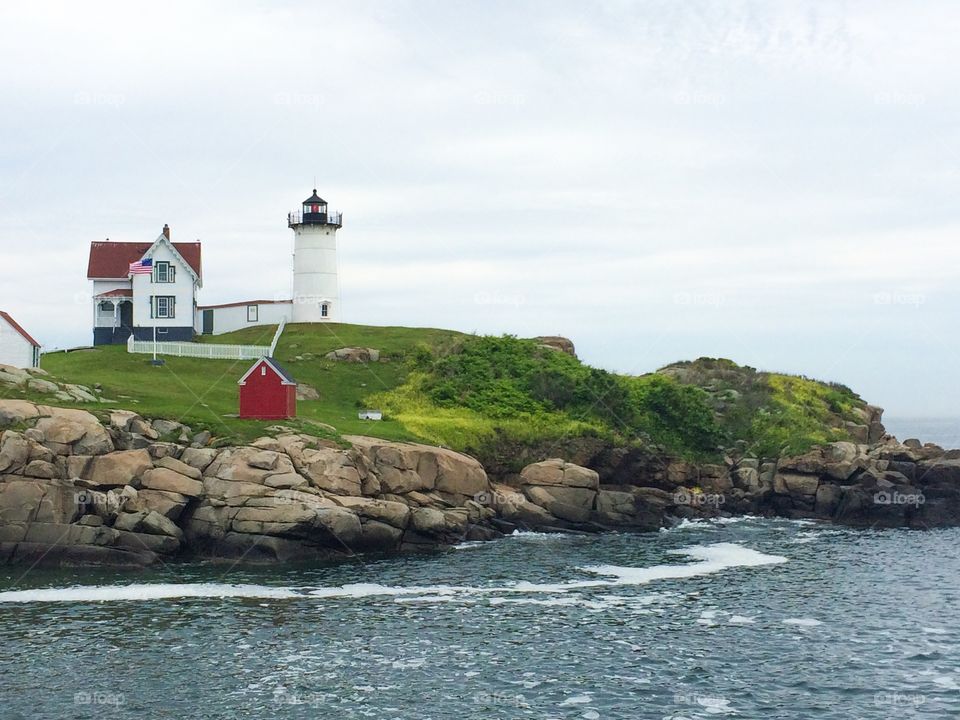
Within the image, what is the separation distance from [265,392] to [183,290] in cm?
3067

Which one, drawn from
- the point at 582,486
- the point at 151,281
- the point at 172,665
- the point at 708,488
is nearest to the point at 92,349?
the point at 151,281

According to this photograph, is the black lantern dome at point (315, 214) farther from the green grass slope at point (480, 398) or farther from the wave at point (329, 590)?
the wave at point (329, 590)

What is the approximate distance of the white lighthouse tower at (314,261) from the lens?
92938 millimetres

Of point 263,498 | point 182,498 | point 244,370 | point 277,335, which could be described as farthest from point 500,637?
point 277,335

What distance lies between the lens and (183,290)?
8581cm

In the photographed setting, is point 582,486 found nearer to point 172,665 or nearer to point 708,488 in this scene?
point 708,488

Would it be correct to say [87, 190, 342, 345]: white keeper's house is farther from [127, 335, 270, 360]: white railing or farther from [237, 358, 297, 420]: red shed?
[237, 358, 297, 420]: red shed

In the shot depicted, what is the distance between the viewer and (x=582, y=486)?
60.3 meters

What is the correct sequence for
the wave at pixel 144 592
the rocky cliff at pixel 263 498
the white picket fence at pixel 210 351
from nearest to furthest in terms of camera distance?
the wave at pixel 144 592, the rocky cliff at pixel 263 498, the white picket fence at pixel 210 351

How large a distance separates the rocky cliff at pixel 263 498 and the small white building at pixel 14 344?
15349mm

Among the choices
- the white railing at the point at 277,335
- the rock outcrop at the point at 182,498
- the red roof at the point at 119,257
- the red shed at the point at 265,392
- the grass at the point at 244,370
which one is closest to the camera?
the rock outcrop at the point at 182,498

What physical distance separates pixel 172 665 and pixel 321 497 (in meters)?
18.5

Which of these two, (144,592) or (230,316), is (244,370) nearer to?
(230,316)

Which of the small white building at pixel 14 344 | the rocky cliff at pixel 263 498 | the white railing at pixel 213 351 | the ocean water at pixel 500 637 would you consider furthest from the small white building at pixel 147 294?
the ocean water at pixel 500 637
